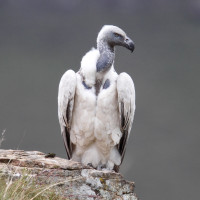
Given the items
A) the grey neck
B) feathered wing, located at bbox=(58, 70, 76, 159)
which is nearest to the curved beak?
the grey neck

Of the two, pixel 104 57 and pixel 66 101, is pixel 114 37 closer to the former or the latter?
pixel 104 57

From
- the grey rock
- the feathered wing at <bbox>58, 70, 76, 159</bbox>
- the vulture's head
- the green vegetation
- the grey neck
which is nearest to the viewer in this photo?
the green vegetation

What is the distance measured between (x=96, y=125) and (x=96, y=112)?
301mm

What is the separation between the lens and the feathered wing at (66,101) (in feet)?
40.4

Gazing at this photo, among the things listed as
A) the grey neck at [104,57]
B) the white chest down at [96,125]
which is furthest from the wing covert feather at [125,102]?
the grey neck at [104,57]

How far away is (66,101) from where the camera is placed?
40.6 feet

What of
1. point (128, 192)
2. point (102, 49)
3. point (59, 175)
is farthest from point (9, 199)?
point (102, 49)

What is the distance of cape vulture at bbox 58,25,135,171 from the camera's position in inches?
481

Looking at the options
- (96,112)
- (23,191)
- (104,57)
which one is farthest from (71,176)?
(104,57)

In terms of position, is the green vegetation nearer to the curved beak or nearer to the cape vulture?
the cape vulture

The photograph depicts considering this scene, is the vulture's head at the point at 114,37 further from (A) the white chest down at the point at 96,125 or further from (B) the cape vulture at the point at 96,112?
(A) the white chest down at the point at 96,125

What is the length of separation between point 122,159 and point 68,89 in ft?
7.24

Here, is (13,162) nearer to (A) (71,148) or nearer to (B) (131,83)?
(A) (71,148)

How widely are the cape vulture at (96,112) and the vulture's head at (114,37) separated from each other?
0.67 meters
